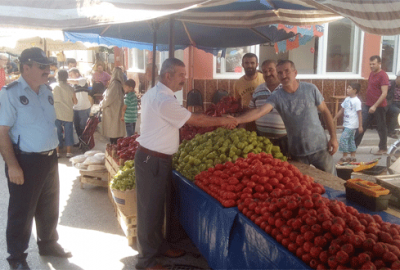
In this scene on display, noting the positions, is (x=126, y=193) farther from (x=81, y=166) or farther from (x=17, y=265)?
(x=81, y=166)

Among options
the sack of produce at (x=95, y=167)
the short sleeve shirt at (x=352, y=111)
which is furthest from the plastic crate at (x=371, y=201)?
the short sleeve shirt at (x=352, y=111)

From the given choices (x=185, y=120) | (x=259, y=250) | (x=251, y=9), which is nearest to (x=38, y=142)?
(x=185, y=120)

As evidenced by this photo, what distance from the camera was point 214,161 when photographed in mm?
4070

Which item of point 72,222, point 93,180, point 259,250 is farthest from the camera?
point 93,180

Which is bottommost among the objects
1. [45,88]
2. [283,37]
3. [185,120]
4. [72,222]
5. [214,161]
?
[72,222]

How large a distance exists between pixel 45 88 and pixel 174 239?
2.32m

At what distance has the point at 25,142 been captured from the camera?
3588mm

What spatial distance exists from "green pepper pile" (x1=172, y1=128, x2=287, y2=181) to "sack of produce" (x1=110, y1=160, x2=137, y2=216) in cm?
63

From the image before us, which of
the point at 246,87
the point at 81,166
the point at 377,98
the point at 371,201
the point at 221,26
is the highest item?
the point at 221,26

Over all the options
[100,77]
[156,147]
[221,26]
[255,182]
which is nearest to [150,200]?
[156,147]

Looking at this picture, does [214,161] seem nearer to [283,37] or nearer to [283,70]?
[283,70]

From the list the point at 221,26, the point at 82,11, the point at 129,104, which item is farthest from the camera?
the point at 129,104

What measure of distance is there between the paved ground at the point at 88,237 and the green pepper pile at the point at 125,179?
2.19ft

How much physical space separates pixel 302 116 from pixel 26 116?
2.99 m
